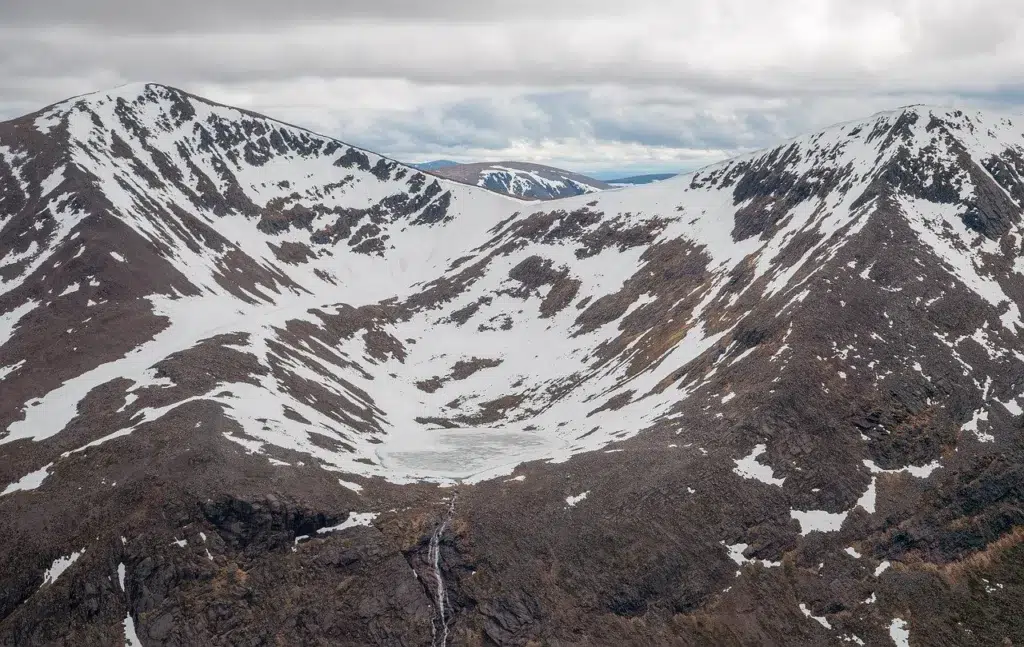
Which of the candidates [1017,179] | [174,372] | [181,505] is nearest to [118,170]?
[174,372]

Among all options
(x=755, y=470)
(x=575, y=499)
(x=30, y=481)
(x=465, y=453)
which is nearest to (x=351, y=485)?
(x=575, y=499)

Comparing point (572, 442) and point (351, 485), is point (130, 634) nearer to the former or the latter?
point (351, 485)

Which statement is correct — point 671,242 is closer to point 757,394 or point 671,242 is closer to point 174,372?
point 757,394

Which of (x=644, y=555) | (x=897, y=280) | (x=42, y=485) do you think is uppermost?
(x=897, y=280)

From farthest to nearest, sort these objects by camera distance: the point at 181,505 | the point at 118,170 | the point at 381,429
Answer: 1. the point at 118,170
2. the point at 381,429
3. the point at 181,505

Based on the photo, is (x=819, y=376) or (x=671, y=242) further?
(x=671, y=242)

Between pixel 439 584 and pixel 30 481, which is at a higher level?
pixel 30 481

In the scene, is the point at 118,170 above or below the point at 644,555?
above

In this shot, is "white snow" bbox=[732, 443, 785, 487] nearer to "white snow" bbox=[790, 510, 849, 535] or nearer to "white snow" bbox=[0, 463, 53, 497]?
"white snow" bbox=[790, 510, 849, 535]
